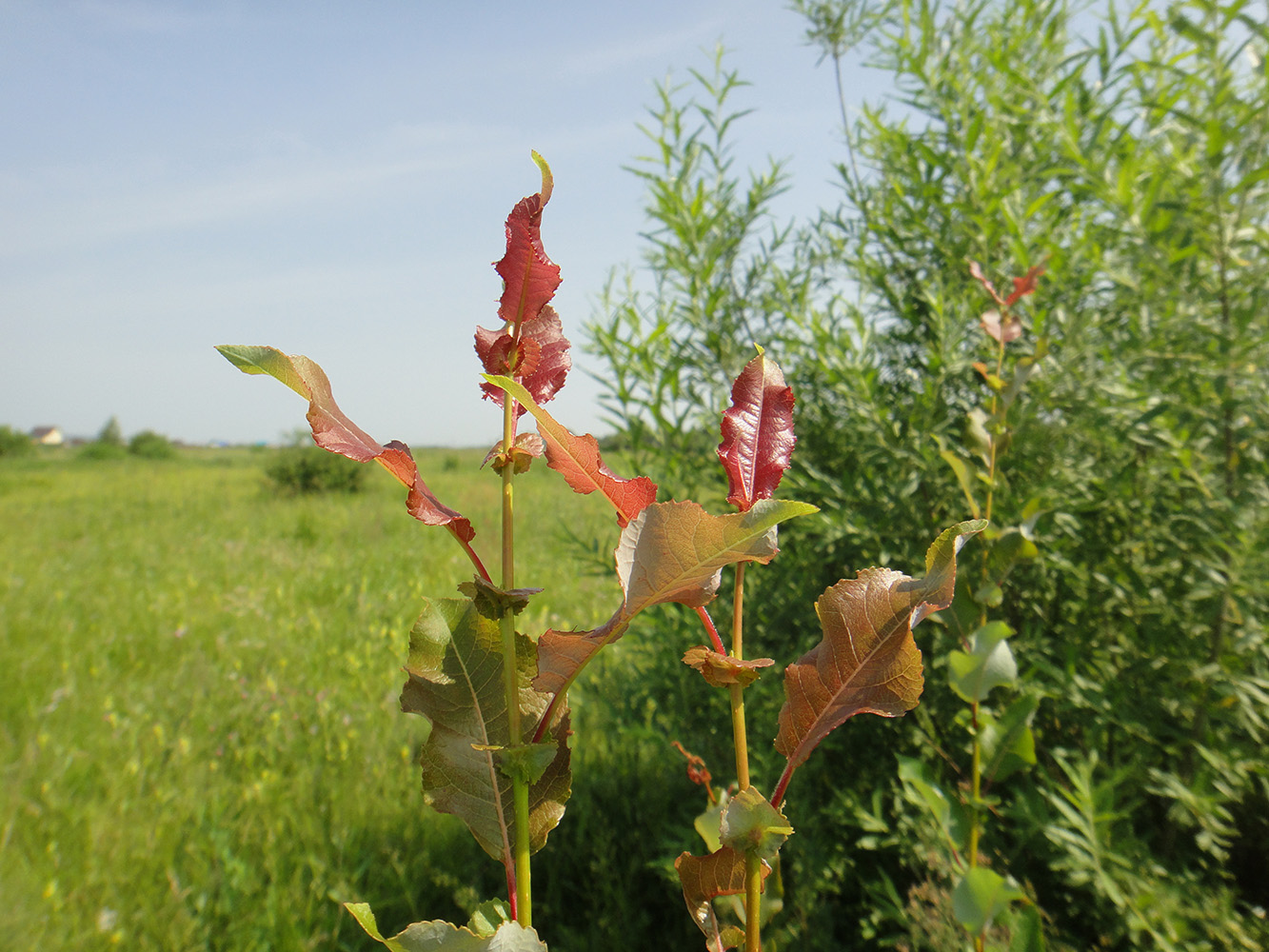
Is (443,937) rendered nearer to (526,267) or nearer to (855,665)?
(855,665)

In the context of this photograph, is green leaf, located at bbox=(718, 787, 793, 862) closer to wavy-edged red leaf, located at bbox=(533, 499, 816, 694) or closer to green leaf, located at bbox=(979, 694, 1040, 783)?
wavy-edged red leaf, located at bbox=(533, 499, 816, 694)

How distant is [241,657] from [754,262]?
389 centimetres

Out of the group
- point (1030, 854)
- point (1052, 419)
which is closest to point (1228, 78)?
point (1052, 419)

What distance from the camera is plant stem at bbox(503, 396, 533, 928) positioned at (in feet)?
1.39

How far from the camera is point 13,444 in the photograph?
2177 cm

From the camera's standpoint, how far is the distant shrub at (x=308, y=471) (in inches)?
468

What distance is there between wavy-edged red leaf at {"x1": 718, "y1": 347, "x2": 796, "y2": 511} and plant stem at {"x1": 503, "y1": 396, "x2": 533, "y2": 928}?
0.47 feet

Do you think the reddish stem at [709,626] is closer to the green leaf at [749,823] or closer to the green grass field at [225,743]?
the green leaf at [749,823]

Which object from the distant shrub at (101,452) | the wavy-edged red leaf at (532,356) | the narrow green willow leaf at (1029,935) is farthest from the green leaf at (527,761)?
the distant shrub at (101,452)

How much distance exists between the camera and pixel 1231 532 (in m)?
1.54

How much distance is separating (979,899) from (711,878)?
1.87 ft

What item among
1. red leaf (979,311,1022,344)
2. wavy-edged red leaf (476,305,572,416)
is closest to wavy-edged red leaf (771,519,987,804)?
wavy-edged red leaf (476,305,572,416)

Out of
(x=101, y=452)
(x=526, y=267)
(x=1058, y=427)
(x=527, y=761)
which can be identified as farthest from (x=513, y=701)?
(x=101, y=452)

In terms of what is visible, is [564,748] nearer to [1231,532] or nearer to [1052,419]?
[1231,532]
